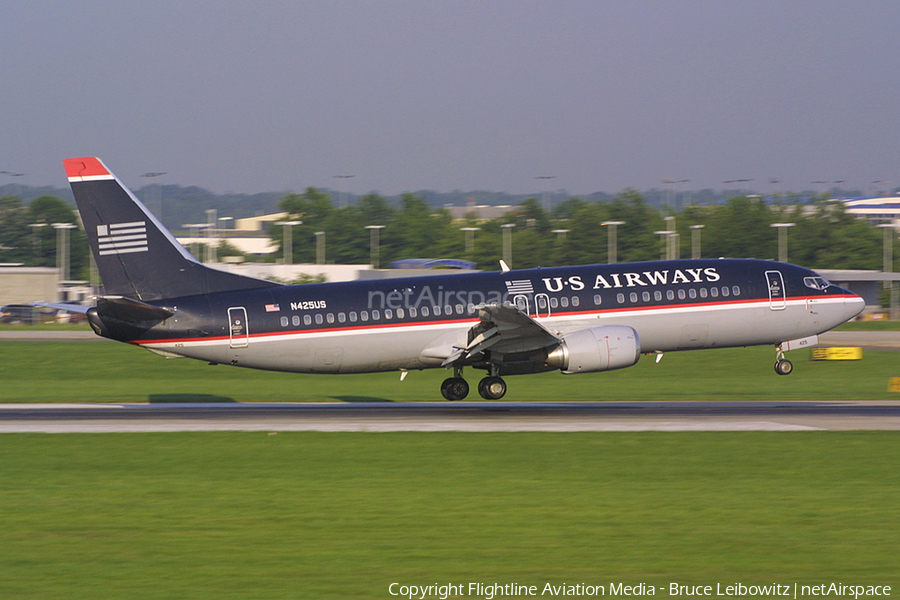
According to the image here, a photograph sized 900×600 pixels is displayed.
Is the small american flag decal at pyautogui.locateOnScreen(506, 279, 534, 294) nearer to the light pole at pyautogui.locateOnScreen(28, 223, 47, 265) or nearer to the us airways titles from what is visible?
the us airways titles

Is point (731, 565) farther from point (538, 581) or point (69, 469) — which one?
point (69, 469)

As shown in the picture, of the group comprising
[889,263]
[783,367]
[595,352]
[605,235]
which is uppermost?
[605,235]

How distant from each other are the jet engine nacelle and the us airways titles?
247 centimetres

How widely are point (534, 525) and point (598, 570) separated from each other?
2.89 metres

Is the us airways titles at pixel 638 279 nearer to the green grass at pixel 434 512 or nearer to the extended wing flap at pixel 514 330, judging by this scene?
the extended wing flap at pixel 514 330

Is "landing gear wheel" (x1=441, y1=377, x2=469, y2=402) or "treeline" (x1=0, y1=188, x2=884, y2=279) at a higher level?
"treeline" (x1=0, y1=188, x2=884, y2=279)

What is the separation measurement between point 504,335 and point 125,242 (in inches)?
501

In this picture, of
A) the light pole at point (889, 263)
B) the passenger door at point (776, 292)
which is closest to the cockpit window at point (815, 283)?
the passenger door at point (776, 292)

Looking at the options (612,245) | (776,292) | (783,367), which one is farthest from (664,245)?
(776,292)

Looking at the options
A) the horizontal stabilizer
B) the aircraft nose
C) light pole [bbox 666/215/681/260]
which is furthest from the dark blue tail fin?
light pole [bbox 666/215/681/260]

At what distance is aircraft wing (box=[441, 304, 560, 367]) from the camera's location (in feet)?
105

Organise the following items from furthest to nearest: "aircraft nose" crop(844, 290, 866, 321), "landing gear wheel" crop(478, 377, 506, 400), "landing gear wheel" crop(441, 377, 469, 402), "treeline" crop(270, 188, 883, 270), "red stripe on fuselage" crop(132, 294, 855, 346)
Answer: "treeline" crop(270, 188, 883, 270) < "aircraft nose" crop(844, 290, 866, 321) < "landing gear wheel" crop(441, 377, 469, 402) < "landing gear wheel" crop(478, 377, 506, 400) < "red stripe on fuselage" crop(132, 294, 855, 346)

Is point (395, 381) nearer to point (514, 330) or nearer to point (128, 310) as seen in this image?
point (514, 330)

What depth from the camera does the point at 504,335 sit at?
109ft
